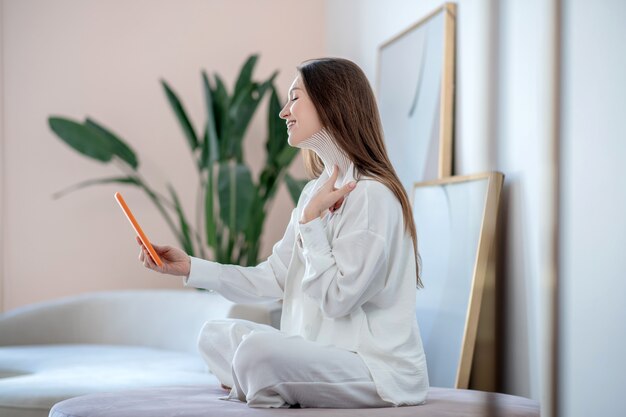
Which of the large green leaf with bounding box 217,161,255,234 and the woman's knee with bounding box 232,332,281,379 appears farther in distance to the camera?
the large green leaf with bounding box 217,161,255,234

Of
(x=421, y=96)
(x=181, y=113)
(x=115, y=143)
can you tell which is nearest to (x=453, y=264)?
(x=421, y=96)

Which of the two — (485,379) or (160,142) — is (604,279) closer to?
(485,379)

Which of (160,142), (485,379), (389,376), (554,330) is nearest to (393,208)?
(389,376)

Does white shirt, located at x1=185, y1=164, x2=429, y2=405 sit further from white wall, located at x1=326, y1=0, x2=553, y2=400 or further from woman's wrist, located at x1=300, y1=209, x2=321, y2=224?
white wall, located at x1=326, y1=0, x2=553, y2=400

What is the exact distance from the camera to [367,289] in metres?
1.36

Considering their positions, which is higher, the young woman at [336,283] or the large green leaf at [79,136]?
the large green leaf at [79,136]

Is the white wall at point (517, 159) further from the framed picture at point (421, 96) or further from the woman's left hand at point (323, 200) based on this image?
the woman's left hand at point (323, 200)

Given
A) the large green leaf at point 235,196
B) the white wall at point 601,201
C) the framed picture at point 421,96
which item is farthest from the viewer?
the large green leaf at point 235,196

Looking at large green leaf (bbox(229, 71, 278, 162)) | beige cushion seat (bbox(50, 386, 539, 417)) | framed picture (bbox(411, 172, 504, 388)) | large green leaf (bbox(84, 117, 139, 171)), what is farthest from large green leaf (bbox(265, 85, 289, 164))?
Answer: beige cushion seat (bbox(50, 386, 539, 417))

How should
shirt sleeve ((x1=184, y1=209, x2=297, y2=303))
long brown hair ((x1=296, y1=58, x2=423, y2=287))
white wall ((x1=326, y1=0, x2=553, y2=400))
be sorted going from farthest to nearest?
white wall ((x1=326, y1=0, x2=553, y2=400)), shirt sleeve ((x1=184, y1=209, x2=297, y2=303)), long brown hair ((x1=296, y1=58, x2=423, y2=287))

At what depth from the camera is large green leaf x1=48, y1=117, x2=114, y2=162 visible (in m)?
3.43

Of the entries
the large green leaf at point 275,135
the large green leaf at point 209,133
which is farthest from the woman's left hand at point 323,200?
the large green leaf at point 275,135

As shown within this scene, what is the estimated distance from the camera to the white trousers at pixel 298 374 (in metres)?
1.29

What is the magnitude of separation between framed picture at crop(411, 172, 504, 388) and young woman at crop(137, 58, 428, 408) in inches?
22.3
